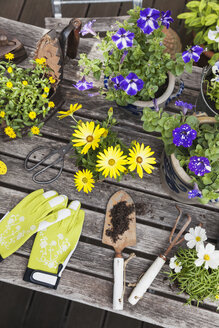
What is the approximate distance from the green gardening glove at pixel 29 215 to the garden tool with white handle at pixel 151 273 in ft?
1.17

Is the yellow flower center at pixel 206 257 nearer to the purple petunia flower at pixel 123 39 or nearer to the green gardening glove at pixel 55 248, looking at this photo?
the green gardening glove at pixel 55 248

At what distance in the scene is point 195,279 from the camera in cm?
107

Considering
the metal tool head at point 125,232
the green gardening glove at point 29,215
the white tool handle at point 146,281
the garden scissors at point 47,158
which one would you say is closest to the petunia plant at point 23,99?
the garden scissors at point 47,158

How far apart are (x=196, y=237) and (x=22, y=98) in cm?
70

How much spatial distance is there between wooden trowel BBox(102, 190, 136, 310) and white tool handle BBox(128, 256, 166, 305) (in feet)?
0.14

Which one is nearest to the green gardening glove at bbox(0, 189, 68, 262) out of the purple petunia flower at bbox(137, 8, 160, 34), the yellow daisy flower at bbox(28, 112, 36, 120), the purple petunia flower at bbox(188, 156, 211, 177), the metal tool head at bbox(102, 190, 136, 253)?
the metal tool head at bbox(102, 190, 136, 253)

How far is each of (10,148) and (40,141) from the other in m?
0.11

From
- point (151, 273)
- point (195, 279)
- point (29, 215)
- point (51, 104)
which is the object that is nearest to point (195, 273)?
point (195, 279)

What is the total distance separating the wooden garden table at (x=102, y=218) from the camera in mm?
1128

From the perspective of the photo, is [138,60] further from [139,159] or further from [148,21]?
[139,159]

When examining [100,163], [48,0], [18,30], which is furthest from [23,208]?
[48,0]

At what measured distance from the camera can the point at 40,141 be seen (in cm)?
122

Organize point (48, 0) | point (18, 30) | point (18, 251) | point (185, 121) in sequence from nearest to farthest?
point (185, 121), point (18, 251), point (18, 30), point (48, 0)

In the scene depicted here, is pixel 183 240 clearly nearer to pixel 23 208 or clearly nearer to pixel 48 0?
pixel 23 208
